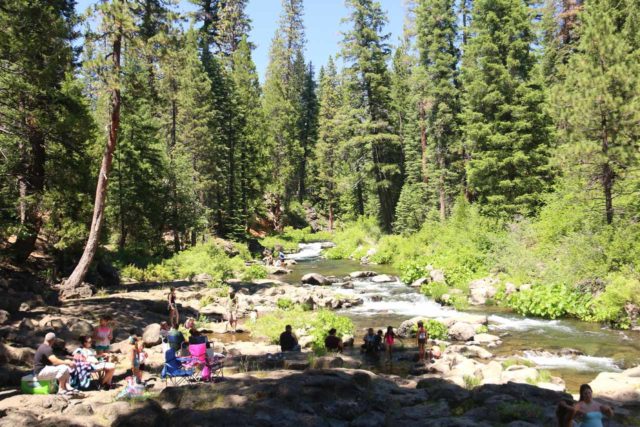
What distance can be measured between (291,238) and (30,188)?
36.8m

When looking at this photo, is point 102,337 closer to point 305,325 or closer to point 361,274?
point 305,325

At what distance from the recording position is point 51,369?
9.34 metres

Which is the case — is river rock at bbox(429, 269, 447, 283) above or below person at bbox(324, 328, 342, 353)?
above

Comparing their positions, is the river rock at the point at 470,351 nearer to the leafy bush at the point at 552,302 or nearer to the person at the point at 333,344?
the person at the point at 333,344

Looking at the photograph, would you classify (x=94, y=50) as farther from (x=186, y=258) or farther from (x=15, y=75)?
(x=186, y=258)

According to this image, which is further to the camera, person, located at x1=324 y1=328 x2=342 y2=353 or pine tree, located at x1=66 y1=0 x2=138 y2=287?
pine tree, located at x1=66 y1=0 x2=138 y2=287

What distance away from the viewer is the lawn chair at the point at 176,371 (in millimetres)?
10398

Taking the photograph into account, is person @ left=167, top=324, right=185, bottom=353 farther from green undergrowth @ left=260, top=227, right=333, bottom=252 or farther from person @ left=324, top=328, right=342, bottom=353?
green undergrowth @ left=260, top=227, right=333, bottom=252

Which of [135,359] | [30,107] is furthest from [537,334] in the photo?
[30,107]

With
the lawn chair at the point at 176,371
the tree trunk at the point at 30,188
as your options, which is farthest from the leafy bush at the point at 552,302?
the tree trunk at the point at 30,188

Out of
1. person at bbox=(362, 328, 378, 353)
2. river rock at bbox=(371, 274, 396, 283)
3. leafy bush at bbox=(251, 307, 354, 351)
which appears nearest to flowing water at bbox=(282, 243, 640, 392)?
leafy bush at bbox=(251, 307, 354, 351)

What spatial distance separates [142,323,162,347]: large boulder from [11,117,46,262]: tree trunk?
816 centimetres

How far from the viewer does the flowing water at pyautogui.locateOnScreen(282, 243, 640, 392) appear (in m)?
13.8

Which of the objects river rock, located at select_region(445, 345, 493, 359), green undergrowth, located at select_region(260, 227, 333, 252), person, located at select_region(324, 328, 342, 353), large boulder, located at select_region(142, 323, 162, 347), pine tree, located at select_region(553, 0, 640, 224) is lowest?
river rock, located at select_region(445, 345, 493, 359)
